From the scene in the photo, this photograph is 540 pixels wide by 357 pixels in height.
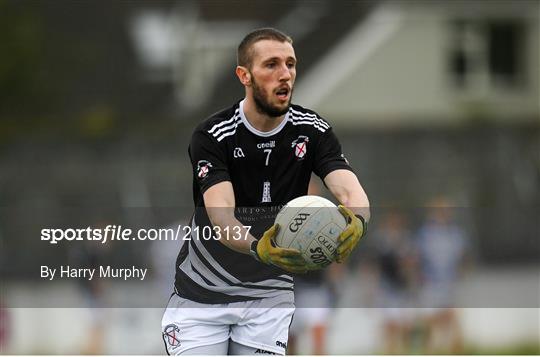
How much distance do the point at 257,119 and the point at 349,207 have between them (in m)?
0.68

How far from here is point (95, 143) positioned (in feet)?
109

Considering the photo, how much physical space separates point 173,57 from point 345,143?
11675 millimetres

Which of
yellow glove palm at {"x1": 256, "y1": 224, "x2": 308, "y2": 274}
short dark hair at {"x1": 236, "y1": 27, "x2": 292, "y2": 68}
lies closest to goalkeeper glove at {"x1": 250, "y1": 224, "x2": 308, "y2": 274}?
yellow glove palm at {"x1": 256, "y1": 224, "x2": 308, "y2": 274}

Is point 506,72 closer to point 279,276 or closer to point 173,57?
point 173,57

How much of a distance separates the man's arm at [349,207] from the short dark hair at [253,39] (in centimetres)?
76

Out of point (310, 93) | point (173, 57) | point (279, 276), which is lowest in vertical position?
point (279, 276)

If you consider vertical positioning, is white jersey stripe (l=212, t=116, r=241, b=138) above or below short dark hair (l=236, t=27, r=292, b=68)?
below

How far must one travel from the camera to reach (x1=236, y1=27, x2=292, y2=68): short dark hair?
7188mm

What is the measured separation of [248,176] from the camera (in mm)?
7336

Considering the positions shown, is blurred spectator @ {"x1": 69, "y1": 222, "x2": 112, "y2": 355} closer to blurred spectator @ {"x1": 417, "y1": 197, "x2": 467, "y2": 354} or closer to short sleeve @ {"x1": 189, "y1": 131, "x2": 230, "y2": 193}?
blurred spectator @ {"x1": 417, "y1": 197, "x2": 467, "y2": 354}

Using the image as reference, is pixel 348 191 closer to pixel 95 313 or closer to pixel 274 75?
pixel 274 75

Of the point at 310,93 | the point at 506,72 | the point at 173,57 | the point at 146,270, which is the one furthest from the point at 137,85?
the point at 146,270

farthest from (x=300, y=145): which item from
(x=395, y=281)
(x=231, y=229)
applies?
(x=395, y=281)

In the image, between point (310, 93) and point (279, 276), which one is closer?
point (279, 276)
